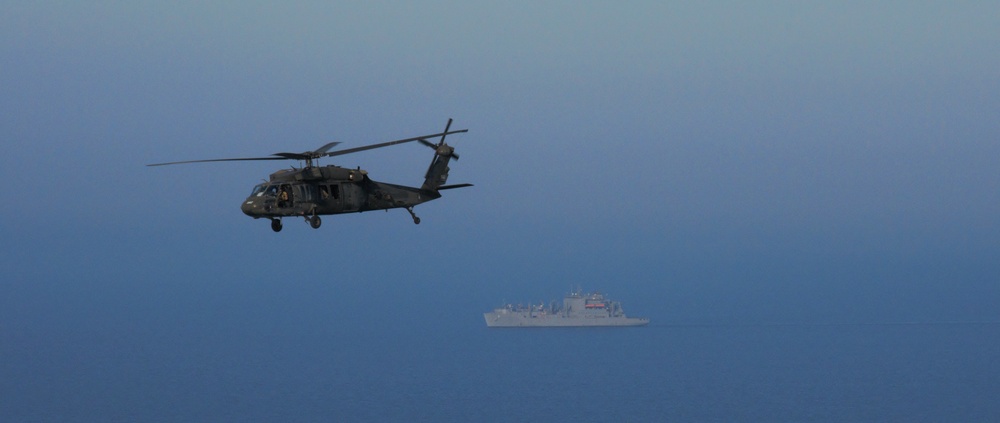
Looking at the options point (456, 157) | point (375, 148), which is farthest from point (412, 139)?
point (456, 157)

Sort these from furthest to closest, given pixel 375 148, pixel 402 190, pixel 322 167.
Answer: pixel 402 190 < pixel 322 167 < pixel 375 148

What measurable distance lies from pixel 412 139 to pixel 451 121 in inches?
163

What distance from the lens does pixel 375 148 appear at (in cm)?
3384

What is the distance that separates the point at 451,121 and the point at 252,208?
7163 millimetres

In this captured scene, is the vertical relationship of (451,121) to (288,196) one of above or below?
above

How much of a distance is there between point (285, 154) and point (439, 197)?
6.98m

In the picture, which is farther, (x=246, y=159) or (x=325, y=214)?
(x=325, y=214)

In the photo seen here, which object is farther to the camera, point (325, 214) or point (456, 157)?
point (456, 157)

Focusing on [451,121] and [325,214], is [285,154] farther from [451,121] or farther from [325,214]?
[451,121]

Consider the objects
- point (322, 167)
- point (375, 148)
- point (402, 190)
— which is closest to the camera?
point (375, 148)

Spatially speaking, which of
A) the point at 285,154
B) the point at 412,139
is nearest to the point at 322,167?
the point at 285,154

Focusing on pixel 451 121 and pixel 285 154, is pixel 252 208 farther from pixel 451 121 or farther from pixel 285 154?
pixel 451 121

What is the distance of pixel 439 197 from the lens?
40.5 meters

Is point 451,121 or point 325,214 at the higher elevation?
point 451,121
